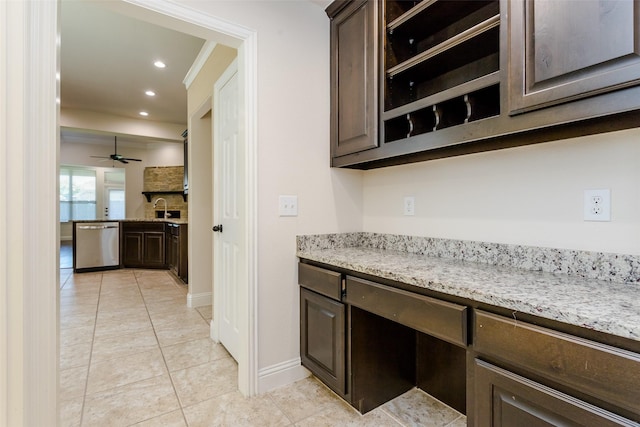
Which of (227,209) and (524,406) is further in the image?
(227,209)

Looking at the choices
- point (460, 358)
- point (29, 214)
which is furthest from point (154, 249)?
point (460, 358)

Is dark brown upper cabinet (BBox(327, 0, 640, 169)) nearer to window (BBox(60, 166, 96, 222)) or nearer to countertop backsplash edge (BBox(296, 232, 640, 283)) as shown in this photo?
countertop backsplash edge (BBox(296, 232, 640, 283))

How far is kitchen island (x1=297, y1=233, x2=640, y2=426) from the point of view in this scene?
0.77m

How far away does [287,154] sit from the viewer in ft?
6.31

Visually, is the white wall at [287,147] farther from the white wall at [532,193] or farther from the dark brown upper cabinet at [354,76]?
the white wall at [532,193]

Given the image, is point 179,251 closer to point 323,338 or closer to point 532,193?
point 323,338

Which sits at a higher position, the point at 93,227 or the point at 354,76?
the point at 354,76

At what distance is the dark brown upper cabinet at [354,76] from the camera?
5.69 feet

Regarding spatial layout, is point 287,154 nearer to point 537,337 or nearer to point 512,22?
point 512,22

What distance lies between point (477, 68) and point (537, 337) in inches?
51.9

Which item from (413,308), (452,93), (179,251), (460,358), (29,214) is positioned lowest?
(460,358)

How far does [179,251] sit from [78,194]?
19.8 feet

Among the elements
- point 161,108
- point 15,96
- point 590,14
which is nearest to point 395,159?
point 590,14

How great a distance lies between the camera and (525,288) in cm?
102
